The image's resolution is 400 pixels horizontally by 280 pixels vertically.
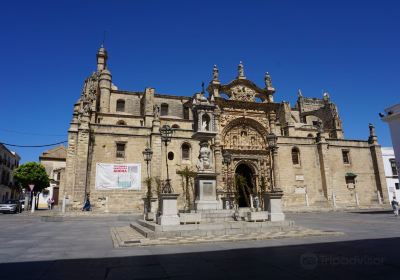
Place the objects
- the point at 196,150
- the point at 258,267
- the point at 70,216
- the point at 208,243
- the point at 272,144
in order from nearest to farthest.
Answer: the point at 258,267, the point at 208,243, the point at 272,144, the point at 70,216, the point at 196,150

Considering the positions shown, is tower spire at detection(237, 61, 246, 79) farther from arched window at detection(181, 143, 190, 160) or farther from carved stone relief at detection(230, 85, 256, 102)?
arched window at detection(181, 143, 190, 160)

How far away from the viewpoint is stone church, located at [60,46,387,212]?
23500 millimetres

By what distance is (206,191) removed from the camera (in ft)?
40.9

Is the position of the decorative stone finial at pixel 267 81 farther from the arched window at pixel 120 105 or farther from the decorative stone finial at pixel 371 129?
the arched window at pixel 120 105

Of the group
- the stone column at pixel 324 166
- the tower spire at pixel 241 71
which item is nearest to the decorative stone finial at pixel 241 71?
the tower spire at pixel 241 71

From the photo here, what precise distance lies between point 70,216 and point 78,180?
167 inches

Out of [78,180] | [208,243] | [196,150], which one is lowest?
[208,243]

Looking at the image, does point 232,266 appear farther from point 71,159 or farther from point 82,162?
point 71,159

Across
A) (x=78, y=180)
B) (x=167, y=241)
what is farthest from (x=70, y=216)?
(x=167, y=241)

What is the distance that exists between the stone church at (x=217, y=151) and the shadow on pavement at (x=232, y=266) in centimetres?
1700

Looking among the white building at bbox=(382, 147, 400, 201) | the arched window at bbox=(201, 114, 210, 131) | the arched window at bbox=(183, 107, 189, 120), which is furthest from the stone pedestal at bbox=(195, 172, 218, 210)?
the white building at bbox=(382, 147, 400, 201)

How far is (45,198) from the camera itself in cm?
4478

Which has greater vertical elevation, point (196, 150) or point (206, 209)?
point (196, 150)

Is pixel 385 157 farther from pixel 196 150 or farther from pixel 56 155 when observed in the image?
pixel 56 155
